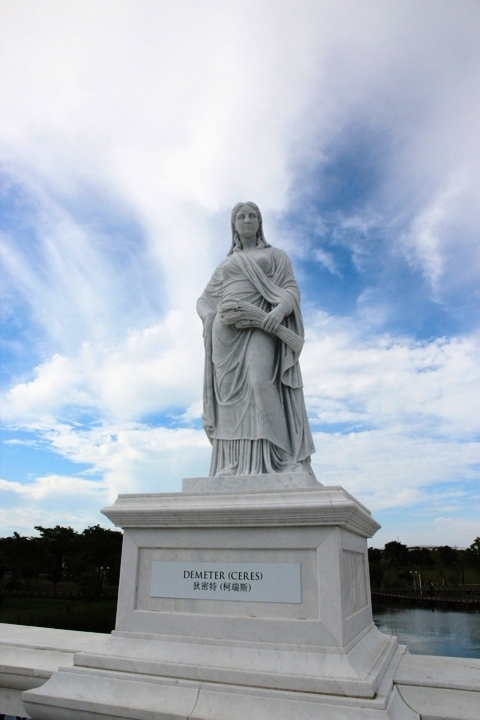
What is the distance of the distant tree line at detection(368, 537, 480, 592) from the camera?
137 ft

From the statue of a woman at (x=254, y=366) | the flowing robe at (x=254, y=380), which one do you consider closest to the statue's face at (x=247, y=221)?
the statue of a woman at (x=254, y=366)

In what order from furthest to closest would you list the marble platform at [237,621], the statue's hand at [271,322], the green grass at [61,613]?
the green grass at [61,613] → the statue's hand at [271,322] → the marble platform at [237,621]

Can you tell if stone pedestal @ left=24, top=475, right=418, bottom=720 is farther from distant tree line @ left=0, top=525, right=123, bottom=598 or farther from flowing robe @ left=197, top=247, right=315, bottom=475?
distant tree line @ left=0, top=525, right=123, bottom=598

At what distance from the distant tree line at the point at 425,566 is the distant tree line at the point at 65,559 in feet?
69.6

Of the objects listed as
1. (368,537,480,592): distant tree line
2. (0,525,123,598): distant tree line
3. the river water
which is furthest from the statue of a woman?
(368,537,480,592): distant tree line

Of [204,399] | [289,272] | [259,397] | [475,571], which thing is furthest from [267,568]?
[475,571]

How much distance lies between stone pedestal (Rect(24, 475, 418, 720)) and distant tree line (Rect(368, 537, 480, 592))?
39929 mm

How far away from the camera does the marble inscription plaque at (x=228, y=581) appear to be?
3.72 m

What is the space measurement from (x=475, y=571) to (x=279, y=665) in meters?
47.3

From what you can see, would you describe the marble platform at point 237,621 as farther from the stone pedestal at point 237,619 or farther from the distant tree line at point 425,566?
the distant tree line at point 425,566

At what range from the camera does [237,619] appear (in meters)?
3.75

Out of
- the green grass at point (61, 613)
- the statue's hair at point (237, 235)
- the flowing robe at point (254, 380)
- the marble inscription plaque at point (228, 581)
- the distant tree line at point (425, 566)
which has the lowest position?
the green grass at point (61, 613)

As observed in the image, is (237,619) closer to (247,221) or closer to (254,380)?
(254,380)

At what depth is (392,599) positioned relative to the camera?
121ft
